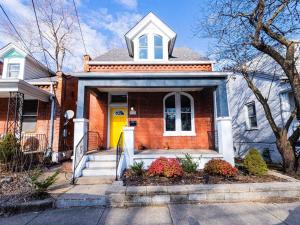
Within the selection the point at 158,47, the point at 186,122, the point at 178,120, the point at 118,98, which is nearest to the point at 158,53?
the point at 158,47

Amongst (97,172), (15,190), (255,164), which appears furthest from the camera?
(97,172)

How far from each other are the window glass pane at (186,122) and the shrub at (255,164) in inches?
157

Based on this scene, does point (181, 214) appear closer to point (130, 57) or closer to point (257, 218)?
point (257, 218)

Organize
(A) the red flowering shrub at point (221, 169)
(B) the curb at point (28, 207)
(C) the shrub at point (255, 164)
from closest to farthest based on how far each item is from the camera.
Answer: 1. (B) the curb at point (28, 207)
2. (A) the red flowering shrub at point (221, 169)
3. (C) the shrub at point (255, 164)

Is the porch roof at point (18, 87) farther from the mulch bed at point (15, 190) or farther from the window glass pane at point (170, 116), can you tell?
the window glass pane at point (170, 116)

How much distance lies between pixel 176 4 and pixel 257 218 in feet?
27.7

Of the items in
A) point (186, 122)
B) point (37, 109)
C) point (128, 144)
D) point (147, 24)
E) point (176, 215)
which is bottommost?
point (176, 215)

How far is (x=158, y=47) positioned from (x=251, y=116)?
7152mm

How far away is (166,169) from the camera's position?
6.02 m

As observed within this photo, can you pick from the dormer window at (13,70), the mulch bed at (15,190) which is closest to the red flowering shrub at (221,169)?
the mulch bed at (15,190)

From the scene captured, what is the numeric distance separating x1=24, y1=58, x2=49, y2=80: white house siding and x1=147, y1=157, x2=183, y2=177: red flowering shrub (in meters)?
10.1

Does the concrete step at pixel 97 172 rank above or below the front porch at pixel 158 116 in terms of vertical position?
below

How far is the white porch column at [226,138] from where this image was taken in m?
7.77

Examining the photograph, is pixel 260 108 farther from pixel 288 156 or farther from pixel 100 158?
pixel 100 158
